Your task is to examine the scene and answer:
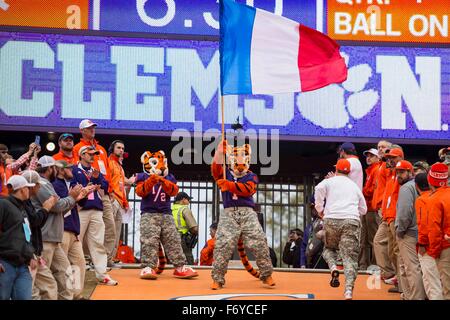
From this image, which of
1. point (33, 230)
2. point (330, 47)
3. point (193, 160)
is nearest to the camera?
point (33, 230)

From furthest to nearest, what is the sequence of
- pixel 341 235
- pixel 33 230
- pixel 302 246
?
pixel 302 246 < pixel 341 235 < pixel 33 230

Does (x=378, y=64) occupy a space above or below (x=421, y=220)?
above

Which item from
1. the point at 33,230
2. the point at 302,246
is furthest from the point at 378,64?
the point at 33,230

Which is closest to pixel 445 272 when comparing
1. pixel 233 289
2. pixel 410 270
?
pixel 410 270

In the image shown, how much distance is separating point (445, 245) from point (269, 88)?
3.76 meters

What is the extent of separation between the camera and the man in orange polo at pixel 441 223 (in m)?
12.4

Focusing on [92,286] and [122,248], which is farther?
[122,248]

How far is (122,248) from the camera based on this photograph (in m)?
19.2

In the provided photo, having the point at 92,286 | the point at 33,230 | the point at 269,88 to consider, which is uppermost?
the point at 269,88

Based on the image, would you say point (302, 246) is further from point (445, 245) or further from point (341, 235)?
point (445, 245)

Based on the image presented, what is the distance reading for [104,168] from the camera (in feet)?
52.4

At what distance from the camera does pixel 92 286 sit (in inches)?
562

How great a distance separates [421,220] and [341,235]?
67.3 inches

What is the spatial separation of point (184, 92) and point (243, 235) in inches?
229
